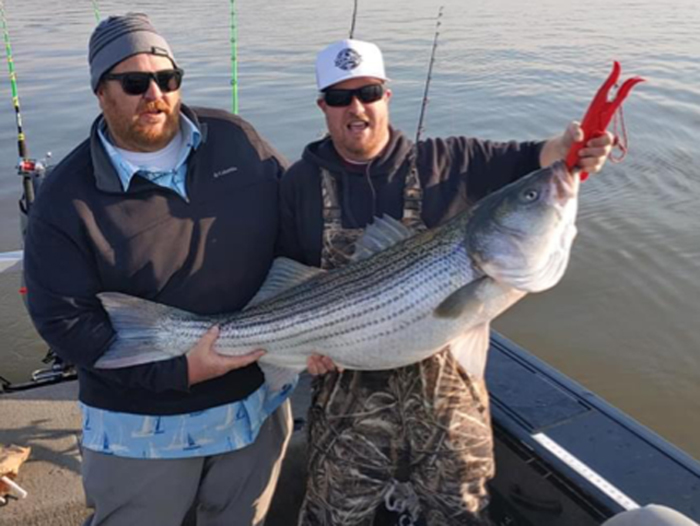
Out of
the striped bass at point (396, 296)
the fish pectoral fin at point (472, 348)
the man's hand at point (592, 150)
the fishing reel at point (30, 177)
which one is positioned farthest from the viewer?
the fishing reel at point (30, 177)

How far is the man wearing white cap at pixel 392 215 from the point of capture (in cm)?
Result: 343

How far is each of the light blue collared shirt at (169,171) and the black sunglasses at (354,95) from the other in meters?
Result: 0.71

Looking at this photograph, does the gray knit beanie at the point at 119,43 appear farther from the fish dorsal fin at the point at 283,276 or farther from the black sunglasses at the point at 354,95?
the fish dorsal fin at the point at 283,276

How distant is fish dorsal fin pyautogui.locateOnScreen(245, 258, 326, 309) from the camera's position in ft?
11.3

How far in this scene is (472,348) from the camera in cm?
330

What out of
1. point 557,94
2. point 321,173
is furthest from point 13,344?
point 557,94

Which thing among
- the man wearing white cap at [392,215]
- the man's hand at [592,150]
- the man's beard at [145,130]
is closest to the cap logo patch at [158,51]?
the man's beard at [145,130]

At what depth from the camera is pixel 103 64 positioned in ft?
10.9

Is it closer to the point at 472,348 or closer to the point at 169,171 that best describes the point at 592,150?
the point at 472,348

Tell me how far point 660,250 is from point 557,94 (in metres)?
7.45

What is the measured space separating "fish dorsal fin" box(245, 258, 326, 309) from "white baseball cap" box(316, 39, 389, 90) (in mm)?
884

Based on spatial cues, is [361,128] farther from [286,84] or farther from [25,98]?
[25,98]

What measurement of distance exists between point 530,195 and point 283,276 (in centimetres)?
125

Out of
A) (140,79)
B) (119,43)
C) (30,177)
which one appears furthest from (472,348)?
(30,177)
